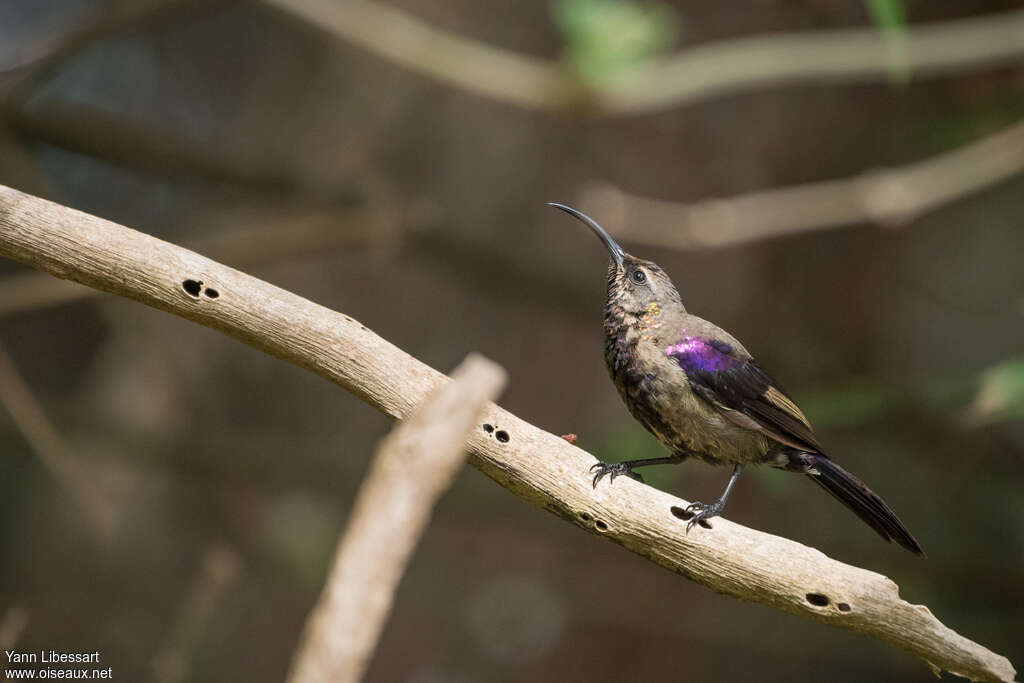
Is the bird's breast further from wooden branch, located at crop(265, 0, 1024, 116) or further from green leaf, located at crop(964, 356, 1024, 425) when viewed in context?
green leaf, located at crop(964, 356, 1024, 425)

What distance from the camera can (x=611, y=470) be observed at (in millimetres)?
2336

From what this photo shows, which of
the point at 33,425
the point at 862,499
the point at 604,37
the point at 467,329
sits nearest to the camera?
the point at 862,499

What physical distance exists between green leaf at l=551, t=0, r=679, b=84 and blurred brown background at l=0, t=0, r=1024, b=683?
2171 mm

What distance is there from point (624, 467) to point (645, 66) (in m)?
1.58

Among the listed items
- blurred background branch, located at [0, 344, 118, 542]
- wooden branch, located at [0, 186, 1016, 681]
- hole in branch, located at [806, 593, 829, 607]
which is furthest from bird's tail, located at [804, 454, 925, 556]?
blurred background branch, located at [0, 344, 118, 542]

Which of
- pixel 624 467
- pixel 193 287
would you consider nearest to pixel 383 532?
pixel 193 287

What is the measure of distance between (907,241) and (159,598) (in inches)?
214

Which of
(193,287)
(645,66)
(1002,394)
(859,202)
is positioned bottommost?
(193,287)

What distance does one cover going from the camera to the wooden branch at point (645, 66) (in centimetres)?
332

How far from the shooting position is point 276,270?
5980 millimetres

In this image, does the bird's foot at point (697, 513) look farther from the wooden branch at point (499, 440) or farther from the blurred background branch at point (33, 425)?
the blurred background branch at point (33, 425)

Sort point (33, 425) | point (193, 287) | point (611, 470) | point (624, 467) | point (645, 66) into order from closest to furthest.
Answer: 1. point (193, 287)
2. point (611, 470)
3. point (624, 467)
4. point (645, 66)
5. point (33, 425)

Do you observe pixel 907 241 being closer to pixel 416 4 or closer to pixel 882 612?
pixel 416 4

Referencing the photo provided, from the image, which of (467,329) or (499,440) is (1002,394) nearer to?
(499,440)
